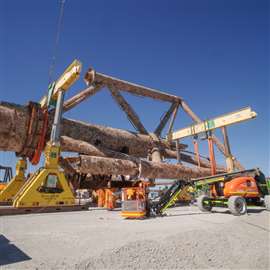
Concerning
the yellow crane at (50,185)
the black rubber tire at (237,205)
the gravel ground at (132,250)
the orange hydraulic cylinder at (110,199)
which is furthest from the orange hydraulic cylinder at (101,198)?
the gravel ground at (132,250)

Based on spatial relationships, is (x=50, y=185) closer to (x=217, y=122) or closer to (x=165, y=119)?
(x=217, y=122)

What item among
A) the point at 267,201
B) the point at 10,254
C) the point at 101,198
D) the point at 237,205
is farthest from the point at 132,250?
the point at 101,198

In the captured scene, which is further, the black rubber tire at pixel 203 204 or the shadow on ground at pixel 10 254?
the black rubber tire at pixel 203 204

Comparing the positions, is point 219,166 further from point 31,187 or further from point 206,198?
point 31,187

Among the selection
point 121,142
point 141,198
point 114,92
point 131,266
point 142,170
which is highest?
point 114,92

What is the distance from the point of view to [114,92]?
13.1m

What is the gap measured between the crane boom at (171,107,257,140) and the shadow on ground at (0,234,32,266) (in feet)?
32.2

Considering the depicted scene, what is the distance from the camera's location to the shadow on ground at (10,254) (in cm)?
293

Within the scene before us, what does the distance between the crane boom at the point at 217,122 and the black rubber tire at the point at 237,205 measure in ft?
13.0

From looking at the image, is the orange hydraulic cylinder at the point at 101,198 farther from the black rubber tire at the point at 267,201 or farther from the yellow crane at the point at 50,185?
the black rubber tire at the point at 267,201

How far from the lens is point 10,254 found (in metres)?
3.18

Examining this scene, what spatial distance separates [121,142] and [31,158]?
4318 mm

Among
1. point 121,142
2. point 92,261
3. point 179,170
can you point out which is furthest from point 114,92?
point 92,261

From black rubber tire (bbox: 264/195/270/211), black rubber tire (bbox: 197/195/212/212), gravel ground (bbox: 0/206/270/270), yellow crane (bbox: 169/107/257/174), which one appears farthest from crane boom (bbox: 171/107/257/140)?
gravel ground (bbox: 0/206/270/270)
